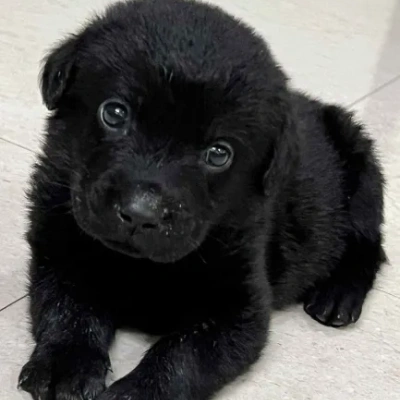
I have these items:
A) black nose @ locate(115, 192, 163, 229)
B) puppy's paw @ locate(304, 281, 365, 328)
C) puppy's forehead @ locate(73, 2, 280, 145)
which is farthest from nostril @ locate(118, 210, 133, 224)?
puppy's paw @ locate(304, 281, 365, 328)

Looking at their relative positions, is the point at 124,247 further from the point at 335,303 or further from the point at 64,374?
the point at 335,303

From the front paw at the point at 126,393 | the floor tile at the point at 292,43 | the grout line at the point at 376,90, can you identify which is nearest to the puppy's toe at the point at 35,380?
the front paw at the point at 126,393

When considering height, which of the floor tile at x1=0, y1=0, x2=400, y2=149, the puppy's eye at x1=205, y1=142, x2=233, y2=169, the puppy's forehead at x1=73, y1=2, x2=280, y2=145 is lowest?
the floor tile at x1=0, y1=0, x2=400, y2=149

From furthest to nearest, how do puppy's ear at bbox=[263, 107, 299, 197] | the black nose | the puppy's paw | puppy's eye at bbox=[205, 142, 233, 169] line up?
the puppy's paw < puppy's ear at bbox=[263, 107, 299, 197] < puppy's eye at bbox=[205, 142, 233, 169] < the black nose

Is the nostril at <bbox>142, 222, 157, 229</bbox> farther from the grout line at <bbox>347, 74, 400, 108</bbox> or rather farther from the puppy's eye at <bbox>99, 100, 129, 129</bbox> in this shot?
the grout line at <bbox>347, 74, 400, 108</bbox>

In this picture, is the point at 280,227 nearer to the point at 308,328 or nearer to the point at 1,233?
the point at 308,328

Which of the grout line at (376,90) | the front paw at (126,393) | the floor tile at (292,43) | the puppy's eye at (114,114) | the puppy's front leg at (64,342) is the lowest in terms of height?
the floor tile at (292,43)

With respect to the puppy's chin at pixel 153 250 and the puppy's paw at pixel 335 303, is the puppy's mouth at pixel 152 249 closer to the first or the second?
the puppy's chin at pixel 153 250

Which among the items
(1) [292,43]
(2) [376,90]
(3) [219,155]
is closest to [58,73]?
(3) [219,155]
